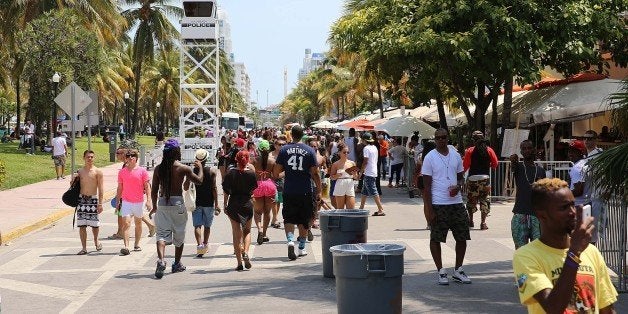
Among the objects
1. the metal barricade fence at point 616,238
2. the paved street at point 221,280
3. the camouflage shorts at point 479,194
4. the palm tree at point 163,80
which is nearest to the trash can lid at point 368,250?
the paved street at point 221,280

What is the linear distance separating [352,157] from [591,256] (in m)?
20.3

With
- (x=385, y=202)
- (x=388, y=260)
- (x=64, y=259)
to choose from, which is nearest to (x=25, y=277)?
(x=64, y=259)

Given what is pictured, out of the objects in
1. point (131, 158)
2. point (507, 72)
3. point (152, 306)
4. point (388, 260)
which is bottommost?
point (152, 306)

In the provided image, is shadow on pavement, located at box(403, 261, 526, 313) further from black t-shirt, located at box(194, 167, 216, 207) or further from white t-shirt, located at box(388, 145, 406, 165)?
white t-shirt, located at box(388, 145, 406, 165)

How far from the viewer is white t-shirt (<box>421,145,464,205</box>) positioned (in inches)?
386

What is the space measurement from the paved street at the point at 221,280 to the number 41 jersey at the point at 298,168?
1006mm

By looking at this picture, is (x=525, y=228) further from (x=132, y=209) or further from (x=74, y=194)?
(x=74, y=194)

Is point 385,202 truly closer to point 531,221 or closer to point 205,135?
point 531,221

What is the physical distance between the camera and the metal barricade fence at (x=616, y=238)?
30.0ft

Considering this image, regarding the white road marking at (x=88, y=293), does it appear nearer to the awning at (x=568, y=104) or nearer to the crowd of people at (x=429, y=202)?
the crowd of people at (x=429, y=202)

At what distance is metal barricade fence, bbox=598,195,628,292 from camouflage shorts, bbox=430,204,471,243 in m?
1.49

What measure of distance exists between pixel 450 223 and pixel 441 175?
0.54 metres

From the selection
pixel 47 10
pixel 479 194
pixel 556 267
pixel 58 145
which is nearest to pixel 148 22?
pixel 47 10

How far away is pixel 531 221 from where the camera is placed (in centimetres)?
947
